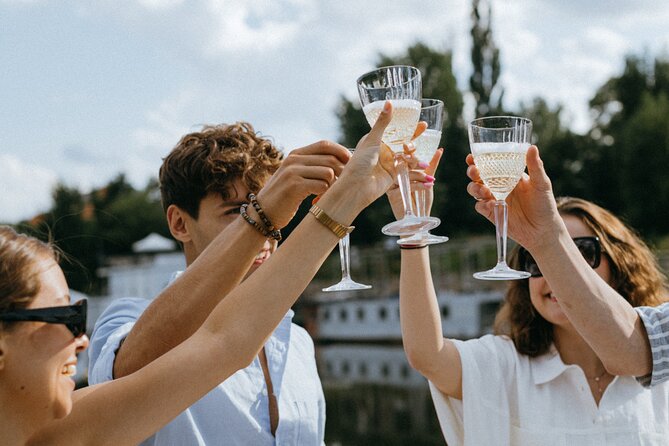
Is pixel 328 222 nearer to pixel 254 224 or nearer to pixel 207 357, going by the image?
pixel 254 224

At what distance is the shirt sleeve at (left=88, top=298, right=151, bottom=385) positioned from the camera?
6.66 feet

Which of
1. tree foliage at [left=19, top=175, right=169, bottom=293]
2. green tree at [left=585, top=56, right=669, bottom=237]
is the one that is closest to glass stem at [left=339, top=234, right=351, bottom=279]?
green tree at [left=585, top=56, right=669, bottom=237]

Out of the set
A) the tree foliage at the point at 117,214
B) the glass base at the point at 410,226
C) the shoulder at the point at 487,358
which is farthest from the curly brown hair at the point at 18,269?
the tree foliage at the point at 117,214

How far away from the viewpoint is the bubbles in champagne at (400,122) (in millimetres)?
1966

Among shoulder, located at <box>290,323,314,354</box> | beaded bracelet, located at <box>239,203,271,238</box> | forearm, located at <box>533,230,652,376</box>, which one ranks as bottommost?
shoulder, located at <box>290,323,314,354</box>

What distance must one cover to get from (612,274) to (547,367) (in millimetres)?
519

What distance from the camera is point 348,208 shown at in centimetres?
168

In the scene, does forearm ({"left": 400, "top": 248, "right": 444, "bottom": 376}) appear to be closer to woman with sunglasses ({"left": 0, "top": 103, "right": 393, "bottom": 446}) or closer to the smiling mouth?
woman with sunglasses ({"left": 0, "top": 103, "right": 393, "bottom": 446})

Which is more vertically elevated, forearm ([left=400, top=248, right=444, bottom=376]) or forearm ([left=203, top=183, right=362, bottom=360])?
forearm ([left=203, top=183, right=362, bottom=360])

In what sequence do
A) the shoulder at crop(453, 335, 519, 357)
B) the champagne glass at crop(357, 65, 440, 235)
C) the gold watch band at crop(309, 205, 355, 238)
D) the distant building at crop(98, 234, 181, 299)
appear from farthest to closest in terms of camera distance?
the distant building at crop(98, 234, 181, 299) → the shoulder at crop(453, 335, 519, 357) → the champagne glass at crop(357, 65, 440, 235) → the gold watch band at crop(309, 205, 355, 238)

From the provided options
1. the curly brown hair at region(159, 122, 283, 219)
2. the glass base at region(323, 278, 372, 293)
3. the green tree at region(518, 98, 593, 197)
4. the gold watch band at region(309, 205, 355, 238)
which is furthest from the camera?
the green tree at region(518, 98, 593, 197)

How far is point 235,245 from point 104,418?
56 centimetres

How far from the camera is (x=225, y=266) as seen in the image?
1.90 metres

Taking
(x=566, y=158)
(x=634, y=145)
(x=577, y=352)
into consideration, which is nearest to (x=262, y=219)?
(x=577, y=352)
